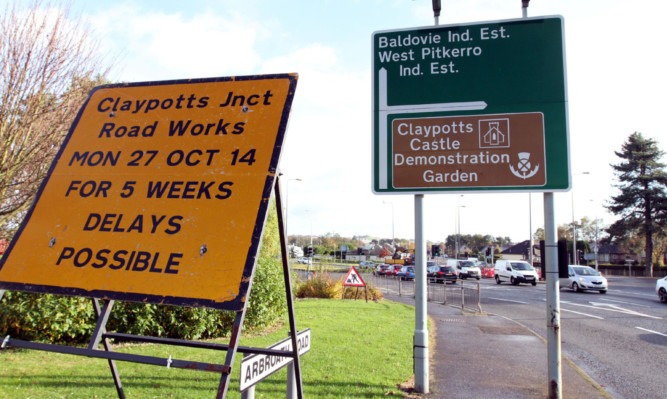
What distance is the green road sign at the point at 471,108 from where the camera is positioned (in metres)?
5.87

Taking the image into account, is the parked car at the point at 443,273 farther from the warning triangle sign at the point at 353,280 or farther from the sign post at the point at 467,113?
the sign post at the point at 467,113

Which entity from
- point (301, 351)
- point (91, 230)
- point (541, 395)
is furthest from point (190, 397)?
point (541, 395)

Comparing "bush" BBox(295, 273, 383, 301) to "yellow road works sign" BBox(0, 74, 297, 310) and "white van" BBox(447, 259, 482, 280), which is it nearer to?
"yellow road works sign" BBox(0, 74, 297, 310)

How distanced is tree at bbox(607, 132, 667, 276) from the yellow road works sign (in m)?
62.9

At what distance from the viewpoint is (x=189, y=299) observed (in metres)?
2.20

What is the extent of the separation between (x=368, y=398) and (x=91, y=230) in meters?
4.01

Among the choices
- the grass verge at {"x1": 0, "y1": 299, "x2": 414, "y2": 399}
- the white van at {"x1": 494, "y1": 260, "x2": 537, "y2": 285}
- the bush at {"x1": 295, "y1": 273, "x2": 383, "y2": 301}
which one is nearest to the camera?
the grass verge at {"x1": 0, "y1": 299, "x2": 414, "y2": 399}

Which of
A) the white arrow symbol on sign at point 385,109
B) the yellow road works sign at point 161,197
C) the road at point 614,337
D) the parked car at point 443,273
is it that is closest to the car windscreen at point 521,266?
the parked car at point 443,273

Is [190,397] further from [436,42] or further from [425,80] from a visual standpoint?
[436,42]

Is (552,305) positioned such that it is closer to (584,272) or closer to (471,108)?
(471,108)

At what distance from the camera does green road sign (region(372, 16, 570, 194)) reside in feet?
19.2

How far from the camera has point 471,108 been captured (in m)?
6.11

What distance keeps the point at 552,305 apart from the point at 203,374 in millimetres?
4878

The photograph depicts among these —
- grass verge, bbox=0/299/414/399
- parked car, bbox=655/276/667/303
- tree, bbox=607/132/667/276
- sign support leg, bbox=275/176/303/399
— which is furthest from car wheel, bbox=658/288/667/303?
tree, bbox=607/132/667/276
